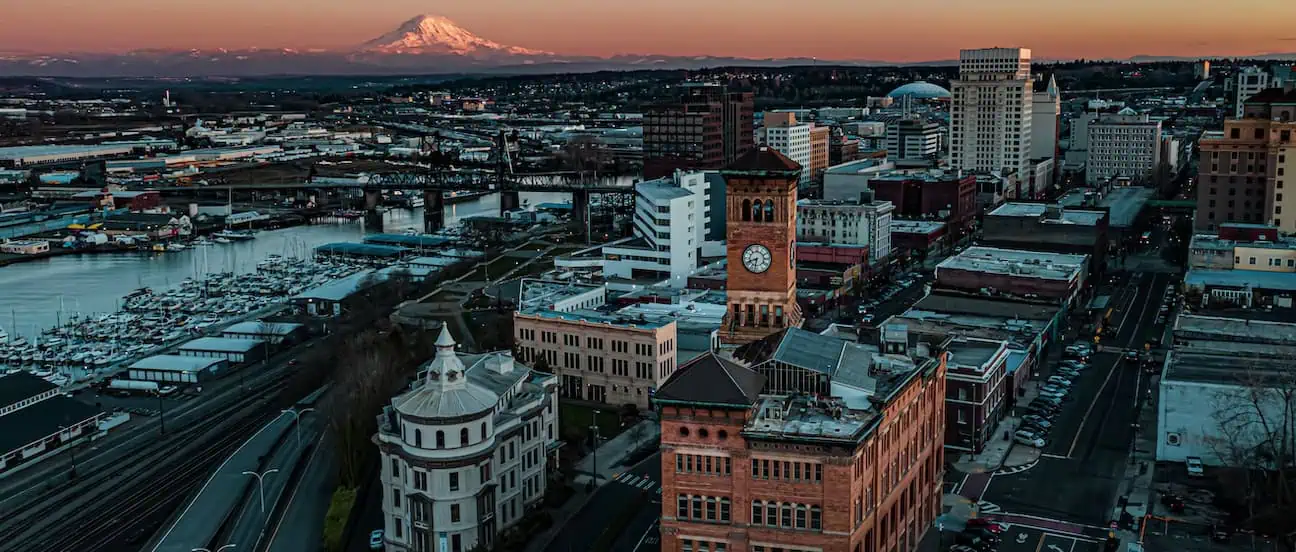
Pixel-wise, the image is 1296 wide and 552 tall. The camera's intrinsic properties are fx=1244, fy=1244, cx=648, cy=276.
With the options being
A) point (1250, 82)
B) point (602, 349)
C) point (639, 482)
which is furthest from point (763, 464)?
point (1250, 82)

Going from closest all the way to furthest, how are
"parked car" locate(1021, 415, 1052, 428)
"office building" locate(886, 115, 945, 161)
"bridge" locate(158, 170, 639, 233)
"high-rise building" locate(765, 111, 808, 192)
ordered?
"parked car" locate(1021, 415, 1052, 428) < "bridge" locate(158, 170, 639, 233) < "high-rise building" locate(765, 111, 808, 192) < "office building" locate(886, 115, 945, 161)

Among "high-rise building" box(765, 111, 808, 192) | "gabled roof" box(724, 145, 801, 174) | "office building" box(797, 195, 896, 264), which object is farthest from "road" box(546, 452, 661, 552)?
"high-rise building" box(765, 111, 808, 192)

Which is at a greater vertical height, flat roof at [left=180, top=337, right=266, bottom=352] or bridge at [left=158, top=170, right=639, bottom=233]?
bridge at [left=158, top=170, right=639, bottom=233]

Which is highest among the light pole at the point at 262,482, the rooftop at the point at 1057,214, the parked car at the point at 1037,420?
the rooftop at the point at 1057,214

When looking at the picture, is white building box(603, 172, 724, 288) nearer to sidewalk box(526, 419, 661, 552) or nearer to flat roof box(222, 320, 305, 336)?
flat roof box(222, 320, 305, 336)

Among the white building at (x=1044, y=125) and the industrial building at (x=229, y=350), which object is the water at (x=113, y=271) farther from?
the white building at (x=1044, y=125)

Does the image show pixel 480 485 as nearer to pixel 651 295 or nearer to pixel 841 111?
pixel 651 295

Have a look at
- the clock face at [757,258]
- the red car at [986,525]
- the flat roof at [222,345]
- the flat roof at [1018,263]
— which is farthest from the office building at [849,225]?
the clock face at [757,258]
